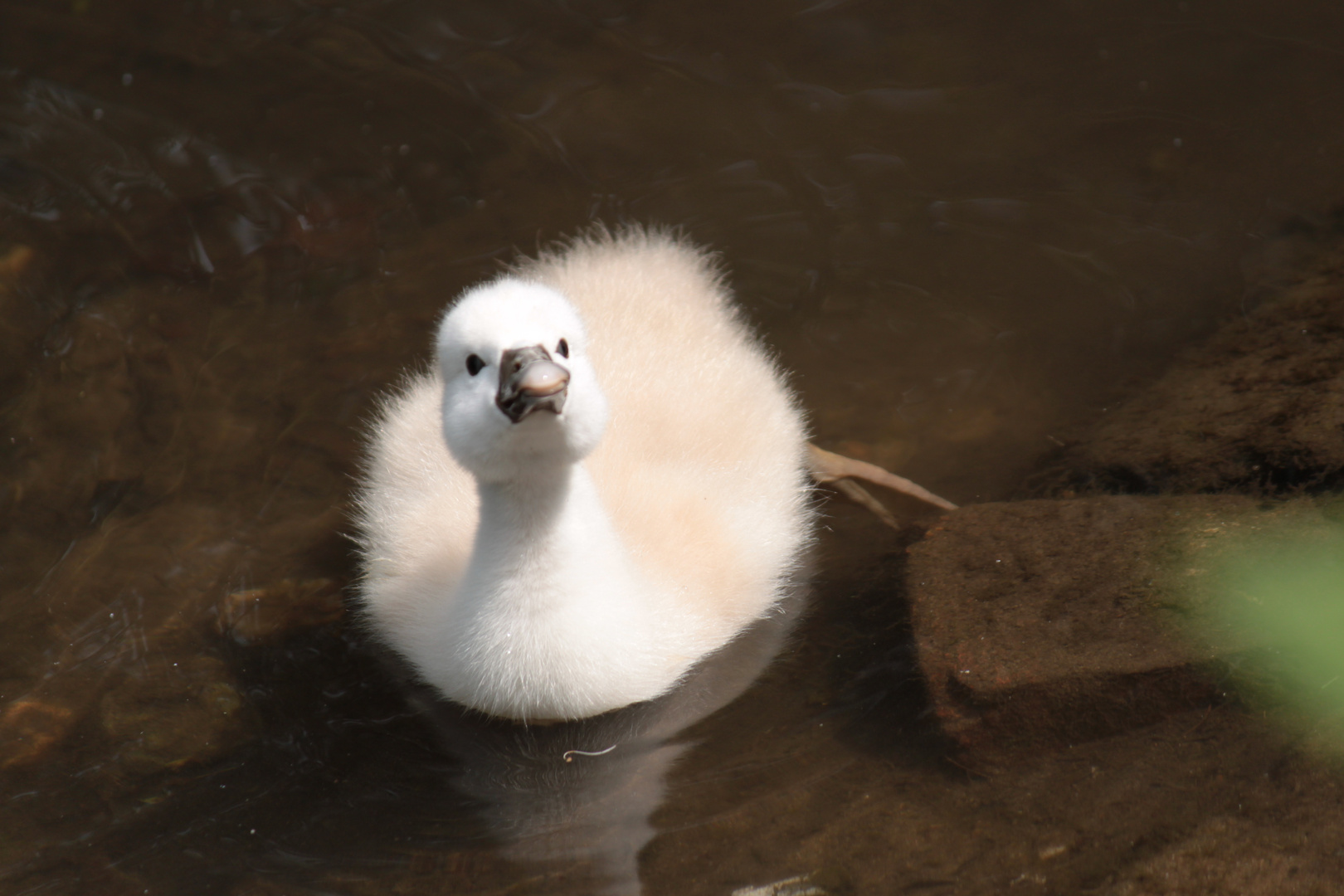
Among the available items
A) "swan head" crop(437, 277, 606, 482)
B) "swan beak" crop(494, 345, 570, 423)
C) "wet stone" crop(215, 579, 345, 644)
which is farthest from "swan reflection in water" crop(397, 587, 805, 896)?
"swan beak" crop(494, 345, 570, 423)

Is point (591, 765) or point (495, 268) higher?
point (495, 268)

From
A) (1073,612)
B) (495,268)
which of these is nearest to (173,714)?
(495,268)

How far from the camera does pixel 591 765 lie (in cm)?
262

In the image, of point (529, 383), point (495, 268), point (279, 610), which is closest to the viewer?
point (529, 383)

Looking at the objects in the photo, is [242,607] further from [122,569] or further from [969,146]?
[969,146]

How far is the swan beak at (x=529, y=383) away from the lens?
7.02 ft

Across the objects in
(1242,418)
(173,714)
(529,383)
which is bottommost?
(173,714)

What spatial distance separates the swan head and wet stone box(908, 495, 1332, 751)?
0.95m

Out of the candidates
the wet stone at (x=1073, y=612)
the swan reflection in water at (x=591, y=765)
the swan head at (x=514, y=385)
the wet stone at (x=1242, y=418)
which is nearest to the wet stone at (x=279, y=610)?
the swan reflection in water at (x=591, y=765)

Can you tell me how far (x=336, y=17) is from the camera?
4.80 meters

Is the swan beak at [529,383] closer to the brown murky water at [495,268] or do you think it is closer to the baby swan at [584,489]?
the baby swan at [584,489]

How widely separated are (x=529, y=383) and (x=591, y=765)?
3.27 feet

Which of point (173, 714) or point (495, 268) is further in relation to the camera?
point (495, 268)

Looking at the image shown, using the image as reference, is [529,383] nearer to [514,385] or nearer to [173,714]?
[514,385]
